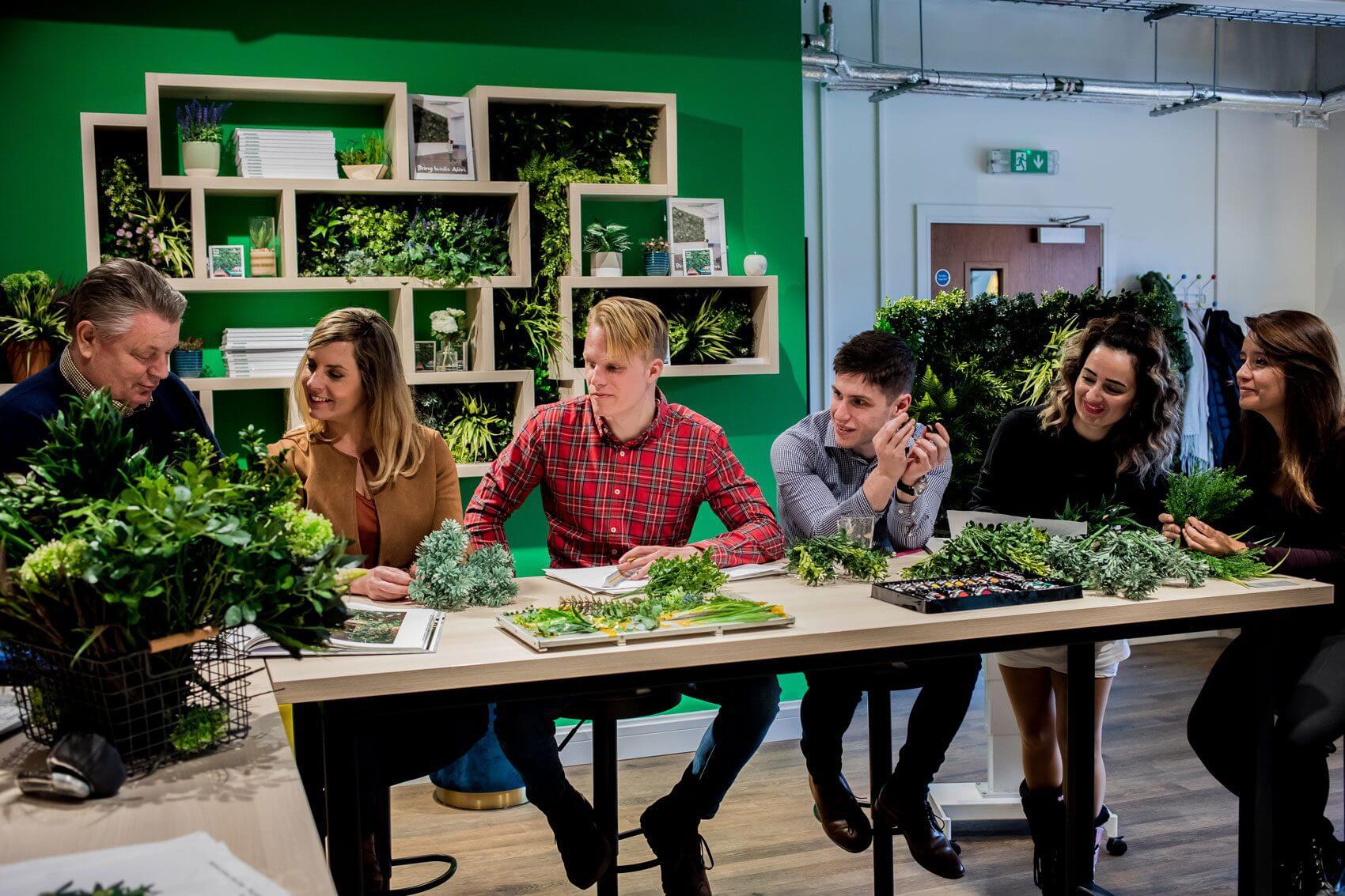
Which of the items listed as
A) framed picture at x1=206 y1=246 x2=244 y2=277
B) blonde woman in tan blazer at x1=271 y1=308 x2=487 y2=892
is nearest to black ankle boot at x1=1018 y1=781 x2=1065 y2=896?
blonde woman in tan blazer at x1=271 y1=308 x2=487 y2=892

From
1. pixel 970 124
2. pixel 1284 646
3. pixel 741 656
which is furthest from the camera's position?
pixel 970 124

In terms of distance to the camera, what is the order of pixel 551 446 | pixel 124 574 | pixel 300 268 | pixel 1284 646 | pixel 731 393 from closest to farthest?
pixel 124 574 → pixel 1284 646 → pixel 551 446 → pixel 300 268 → pixel 731 393

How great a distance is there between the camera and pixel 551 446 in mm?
3189

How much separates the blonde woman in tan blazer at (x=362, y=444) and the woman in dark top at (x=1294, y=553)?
1.87m

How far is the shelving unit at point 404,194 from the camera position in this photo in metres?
3.71

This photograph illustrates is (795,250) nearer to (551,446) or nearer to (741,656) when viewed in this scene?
(551,446)

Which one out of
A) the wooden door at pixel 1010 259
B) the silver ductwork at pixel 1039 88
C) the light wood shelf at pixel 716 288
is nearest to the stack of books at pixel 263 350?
the light wood shelf at pixel 716 288

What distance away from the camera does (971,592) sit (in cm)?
252

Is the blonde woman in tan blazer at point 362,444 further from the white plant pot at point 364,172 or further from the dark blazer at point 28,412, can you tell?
the white plant pot at point 364,172

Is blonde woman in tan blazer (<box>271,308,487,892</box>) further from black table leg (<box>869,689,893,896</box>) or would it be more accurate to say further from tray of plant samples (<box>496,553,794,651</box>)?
black table leg (<box>869,689,893,896</box>)

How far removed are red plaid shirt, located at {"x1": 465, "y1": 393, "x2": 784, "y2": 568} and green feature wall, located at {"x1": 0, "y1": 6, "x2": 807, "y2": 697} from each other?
1072mm


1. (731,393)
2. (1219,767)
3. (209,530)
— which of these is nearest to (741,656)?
(209,530)

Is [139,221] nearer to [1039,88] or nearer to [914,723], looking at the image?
[914,723]

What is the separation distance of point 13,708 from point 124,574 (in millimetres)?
459
